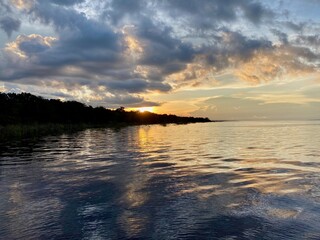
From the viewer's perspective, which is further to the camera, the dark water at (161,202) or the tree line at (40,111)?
the tree line at (40,111)

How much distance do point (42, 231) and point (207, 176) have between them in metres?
12.8

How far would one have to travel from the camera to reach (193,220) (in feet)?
42.0

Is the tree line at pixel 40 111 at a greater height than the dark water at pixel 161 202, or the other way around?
the tree line at pixel 40 111

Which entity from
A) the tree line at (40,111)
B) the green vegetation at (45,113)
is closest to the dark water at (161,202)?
the green vegetation at (45,113)

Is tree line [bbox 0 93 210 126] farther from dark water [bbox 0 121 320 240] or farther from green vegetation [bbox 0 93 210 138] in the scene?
dark water [bbox 0 121 320 240]

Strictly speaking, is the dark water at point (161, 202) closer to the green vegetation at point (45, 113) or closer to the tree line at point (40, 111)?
the green vegetation at point (45, 113)

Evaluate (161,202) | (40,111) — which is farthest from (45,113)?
(161,202)

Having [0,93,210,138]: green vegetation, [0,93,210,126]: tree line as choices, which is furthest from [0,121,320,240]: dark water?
[0,93,210,126]: tree line

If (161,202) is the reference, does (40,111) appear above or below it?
above

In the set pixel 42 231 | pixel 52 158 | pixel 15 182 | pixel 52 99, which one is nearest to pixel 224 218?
pixel 42 231

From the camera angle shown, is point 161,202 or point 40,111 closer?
point 161,202

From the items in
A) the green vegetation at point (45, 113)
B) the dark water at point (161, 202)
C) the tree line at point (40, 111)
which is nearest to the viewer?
the dark water at point (161, 202)

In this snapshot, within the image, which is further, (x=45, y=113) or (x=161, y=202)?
(x=45, y=113)

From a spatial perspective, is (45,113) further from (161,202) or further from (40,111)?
(161,202)
